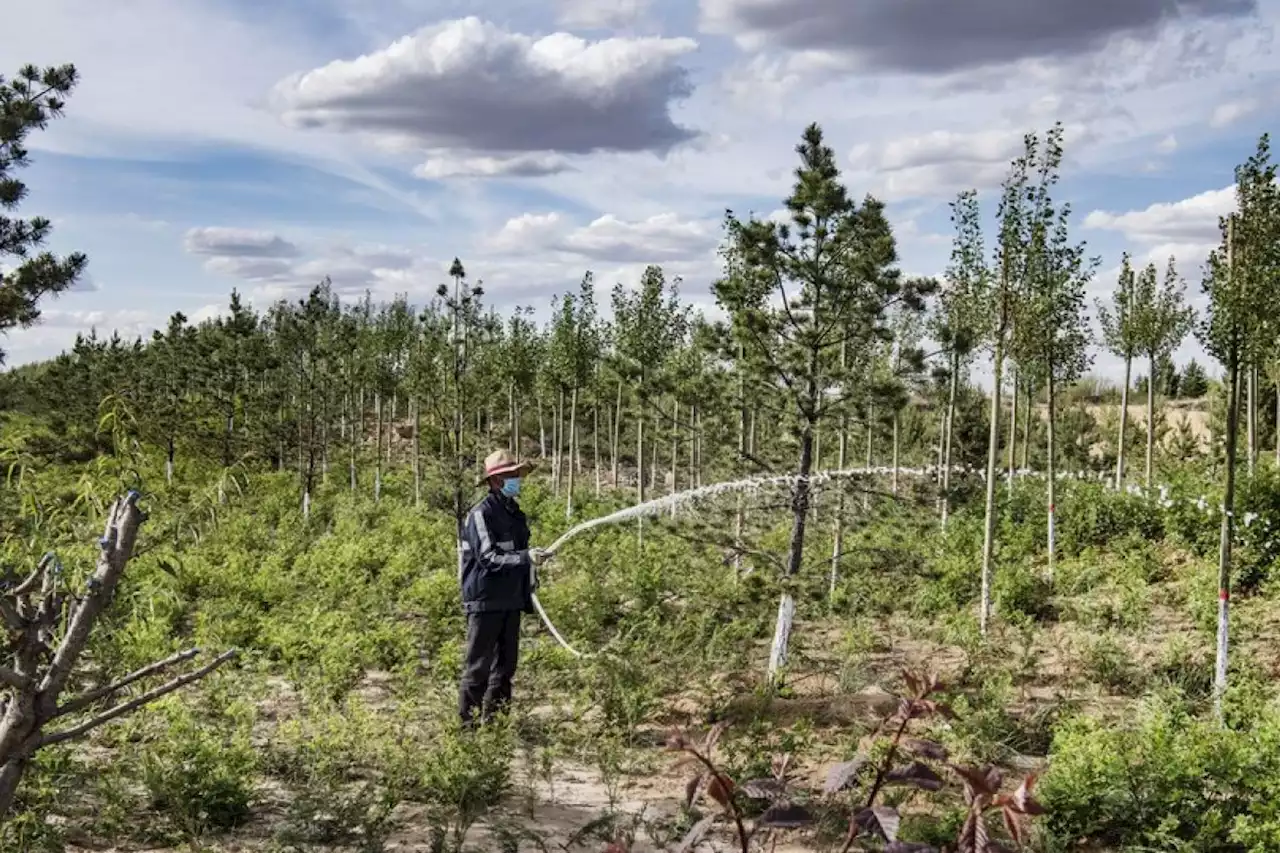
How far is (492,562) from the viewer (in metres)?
7.55

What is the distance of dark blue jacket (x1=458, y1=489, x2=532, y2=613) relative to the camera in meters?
7.60

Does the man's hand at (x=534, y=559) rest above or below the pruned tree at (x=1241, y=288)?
below

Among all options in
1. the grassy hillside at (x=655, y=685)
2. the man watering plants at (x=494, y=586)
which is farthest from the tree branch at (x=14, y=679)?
the man watering plants at (x=494, y=586)

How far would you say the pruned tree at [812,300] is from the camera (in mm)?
10492

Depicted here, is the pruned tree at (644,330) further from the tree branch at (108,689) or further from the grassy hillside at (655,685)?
the tree branch at (108,689)

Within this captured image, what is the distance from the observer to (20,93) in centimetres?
1528

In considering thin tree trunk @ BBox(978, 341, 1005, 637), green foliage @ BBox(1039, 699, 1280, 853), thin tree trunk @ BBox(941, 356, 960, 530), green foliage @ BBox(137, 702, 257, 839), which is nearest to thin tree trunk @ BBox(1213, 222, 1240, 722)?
green foliage @ BBox(1039, 699, 1280, 853)

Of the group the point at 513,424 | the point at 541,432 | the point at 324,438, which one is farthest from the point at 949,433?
the point at 541,432

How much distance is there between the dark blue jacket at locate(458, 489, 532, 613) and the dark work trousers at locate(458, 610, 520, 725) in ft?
0.37

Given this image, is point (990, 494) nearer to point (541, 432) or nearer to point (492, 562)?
point (492, 562)

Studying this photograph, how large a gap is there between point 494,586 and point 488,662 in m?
0.61

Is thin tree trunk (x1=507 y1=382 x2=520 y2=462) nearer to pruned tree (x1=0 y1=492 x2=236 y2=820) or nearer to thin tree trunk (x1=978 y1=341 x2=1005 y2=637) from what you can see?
thin tree trunk (x1=978 y1=341 x2=1005 y2=637)

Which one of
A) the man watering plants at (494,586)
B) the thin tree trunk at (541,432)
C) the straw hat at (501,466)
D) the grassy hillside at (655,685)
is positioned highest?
the thin tree trunk at (541,432)

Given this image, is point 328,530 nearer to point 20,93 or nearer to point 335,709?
point 20,93
